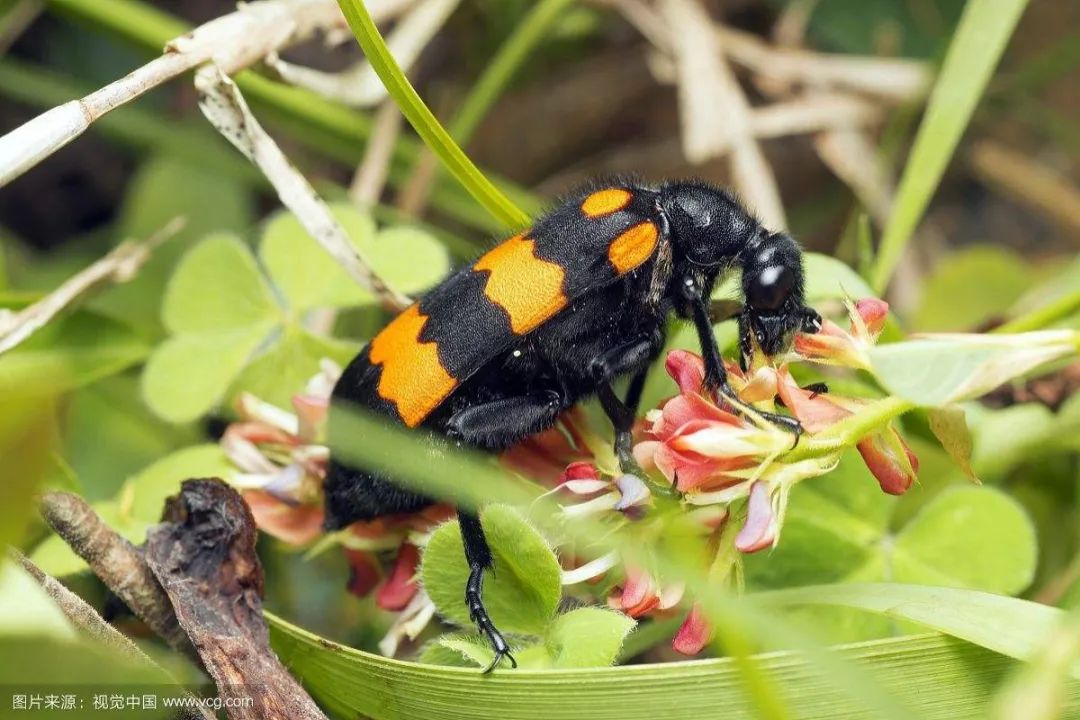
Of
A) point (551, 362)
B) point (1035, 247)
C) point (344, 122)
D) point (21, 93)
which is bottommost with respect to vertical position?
point (551, 362)

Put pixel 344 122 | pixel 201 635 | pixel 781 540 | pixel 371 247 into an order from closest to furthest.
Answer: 1. pixel 201 635
2. pixel 781 540
3. pixel 371 247
4. pixel 344 122

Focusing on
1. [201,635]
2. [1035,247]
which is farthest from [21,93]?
[1035,247]

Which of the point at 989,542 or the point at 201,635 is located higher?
the point at 201,635

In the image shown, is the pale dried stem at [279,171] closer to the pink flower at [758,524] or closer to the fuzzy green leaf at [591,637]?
the fuzzy green leaf at [591,637]

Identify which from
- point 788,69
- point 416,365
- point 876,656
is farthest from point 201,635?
point 788,69

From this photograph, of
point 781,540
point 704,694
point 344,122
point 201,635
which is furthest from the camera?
point 344,122

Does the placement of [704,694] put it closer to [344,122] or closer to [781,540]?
[781,540]

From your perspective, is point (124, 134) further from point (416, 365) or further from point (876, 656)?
point (876, 656)

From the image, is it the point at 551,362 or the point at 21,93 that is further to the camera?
the point at 21,93
